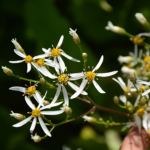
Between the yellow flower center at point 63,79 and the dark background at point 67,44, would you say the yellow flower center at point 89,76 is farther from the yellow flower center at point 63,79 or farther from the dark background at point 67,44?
the dark background at point 67,44

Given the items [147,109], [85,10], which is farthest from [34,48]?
[147,109]

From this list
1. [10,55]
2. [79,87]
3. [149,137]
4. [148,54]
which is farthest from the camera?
[10,55]

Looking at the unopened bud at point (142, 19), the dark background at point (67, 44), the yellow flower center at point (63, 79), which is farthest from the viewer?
the dark background at point (67, 44)

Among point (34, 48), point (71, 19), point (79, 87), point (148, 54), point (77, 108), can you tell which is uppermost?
point (71, 19)

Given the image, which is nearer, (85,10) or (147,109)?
(147,109)

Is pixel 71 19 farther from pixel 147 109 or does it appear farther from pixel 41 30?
pixel 147 109

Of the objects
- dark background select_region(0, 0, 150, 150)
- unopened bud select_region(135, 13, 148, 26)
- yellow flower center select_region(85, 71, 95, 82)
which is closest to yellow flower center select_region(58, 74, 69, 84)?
yellow flower center select_region(85, 71, 95, 82)

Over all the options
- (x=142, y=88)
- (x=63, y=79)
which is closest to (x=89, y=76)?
(x=63, y=79)

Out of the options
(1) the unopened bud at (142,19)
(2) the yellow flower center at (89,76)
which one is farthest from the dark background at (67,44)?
(2) the yellow flower center at (89,76)
